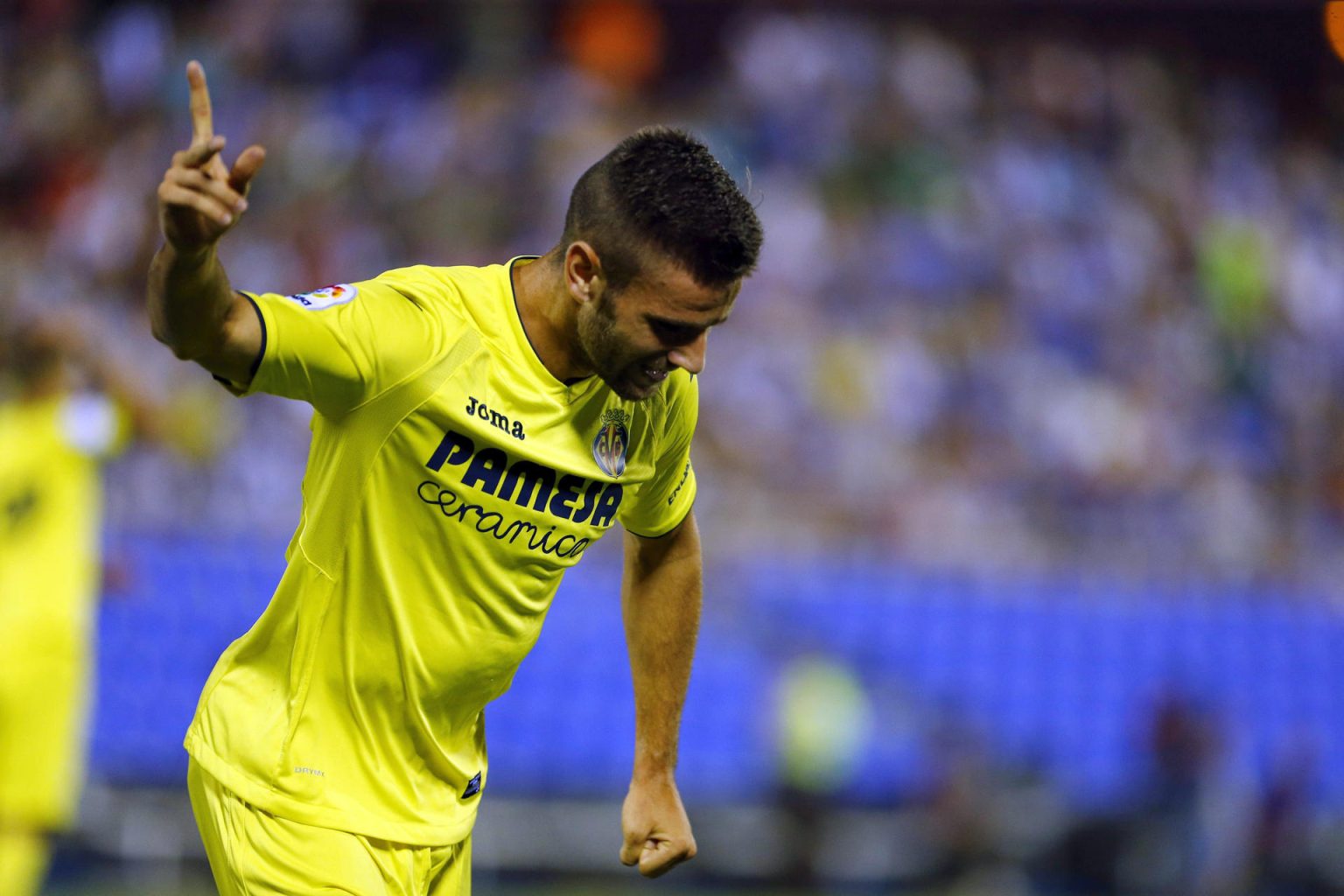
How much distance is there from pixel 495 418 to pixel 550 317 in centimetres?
24

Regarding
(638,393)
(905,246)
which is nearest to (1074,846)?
(905,246)

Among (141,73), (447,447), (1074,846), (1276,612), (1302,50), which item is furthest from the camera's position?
(1302,50)

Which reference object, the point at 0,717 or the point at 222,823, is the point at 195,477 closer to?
the point at 0,717

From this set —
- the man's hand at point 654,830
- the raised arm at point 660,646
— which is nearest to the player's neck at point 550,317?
the raised arm at point 660,646

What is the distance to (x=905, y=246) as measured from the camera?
13211 millimetres

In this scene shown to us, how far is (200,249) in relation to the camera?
91.8 inches

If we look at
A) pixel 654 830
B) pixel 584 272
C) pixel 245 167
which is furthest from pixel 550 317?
pixel 654 830

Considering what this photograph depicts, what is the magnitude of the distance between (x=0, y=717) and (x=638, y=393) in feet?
16.8

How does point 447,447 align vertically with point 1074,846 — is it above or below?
above

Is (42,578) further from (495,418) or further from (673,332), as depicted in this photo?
(673,332)

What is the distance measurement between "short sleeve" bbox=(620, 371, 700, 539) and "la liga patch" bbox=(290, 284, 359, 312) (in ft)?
2.65

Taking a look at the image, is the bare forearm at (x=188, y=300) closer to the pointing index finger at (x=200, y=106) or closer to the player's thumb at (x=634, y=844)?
the pointing index finger at (x=200, y=106)

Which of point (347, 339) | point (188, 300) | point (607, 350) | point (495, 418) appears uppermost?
point (188, 300)

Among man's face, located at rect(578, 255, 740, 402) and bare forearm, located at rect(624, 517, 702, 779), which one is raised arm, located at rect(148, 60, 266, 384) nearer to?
man's face, located at rect(578, 255, 740, 402)
